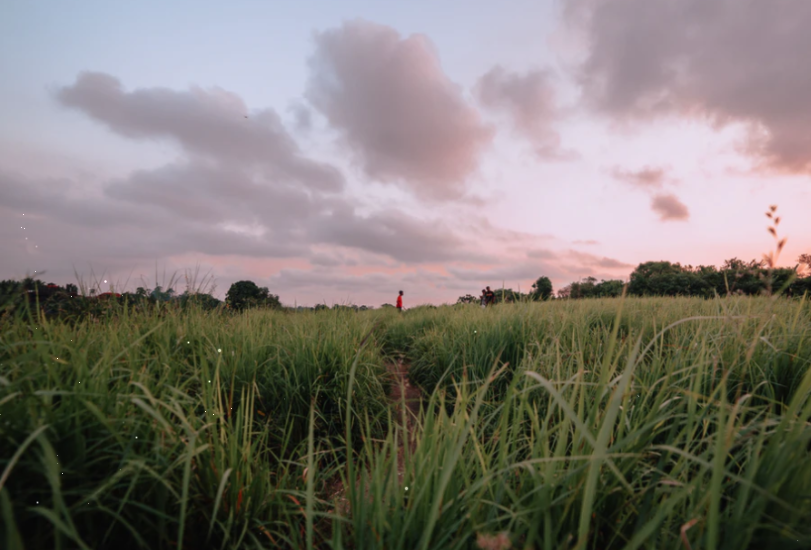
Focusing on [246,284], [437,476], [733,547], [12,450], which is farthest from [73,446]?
[246,284]

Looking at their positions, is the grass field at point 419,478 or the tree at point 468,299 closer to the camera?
the grass field at point 419,478

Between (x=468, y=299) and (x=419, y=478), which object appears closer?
(x=419, y=478)

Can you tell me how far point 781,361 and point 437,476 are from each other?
→ 2.93 m

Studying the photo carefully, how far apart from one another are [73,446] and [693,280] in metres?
30.5

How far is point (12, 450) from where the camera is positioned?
3.98ft

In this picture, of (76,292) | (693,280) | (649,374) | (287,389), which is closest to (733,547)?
(649,374)

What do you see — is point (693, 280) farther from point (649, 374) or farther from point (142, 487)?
point (142, 487)

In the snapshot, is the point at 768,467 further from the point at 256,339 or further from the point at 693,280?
the point at 693,280

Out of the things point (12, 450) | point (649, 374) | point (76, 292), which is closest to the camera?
point (12, 450)

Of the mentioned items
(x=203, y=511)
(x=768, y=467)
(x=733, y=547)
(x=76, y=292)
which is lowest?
(x=203, y=511)

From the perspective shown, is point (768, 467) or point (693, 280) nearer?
point (768, 467)

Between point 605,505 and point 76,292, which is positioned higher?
point 76,292

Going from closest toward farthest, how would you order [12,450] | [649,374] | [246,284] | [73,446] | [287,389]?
[12,450] < [73,446] < [649,374] < [287,389] < [246,284]

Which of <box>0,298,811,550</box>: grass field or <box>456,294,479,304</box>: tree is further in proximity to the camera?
<box>456,294,479,304</box>: tree
